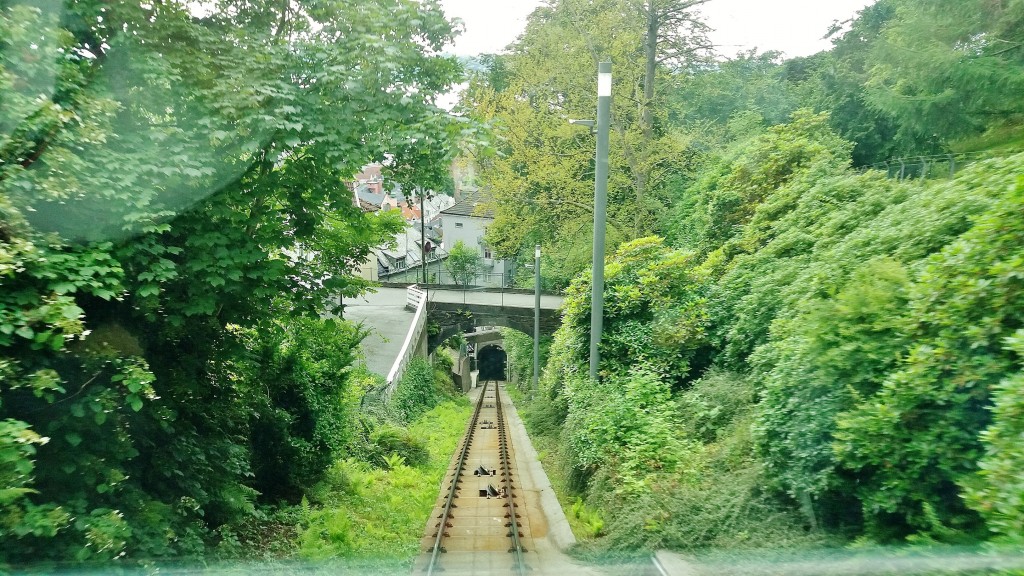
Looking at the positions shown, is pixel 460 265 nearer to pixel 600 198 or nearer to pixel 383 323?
pixel 383 323

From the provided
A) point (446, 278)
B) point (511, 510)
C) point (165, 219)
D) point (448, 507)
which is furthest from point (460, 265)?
point (165, 219)

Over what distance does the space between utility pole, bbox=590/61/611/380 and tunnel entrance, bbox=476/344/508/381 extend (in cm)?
4718

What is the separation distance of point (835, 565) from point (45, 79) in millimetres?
6962

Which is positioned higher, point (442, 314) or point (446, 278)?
point (446, 278)

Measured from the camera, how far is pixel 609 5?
853 inches

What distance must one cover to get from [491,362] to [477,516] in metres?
48.5

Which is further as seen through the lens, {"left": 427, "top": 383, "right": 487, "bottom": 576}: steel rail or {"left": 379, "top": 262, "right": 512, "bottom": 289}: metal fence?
{"left": 379, "top": 262, "right": 512, "bottom": 289}: metal fence

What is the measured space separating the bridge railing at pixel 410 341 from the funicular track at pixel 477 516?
10.2ft

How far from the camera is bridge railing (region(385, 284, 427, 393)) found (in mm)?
20641

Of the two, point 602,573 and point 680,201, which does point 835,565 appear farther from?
point 680,201

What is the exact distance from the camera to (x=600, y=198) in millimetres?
11062

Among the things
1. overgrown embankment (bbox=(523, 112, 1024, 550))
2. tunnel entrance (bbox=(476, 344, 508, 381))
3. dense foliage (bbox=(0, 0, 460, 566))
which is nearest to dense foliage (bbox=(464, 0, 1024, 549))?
overgrown embankment (bbox=(523, 112, 1024, 550))

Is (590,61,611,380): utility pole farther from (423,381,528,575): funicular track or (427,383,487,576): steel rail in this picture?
(427,383,487,576): steel rail

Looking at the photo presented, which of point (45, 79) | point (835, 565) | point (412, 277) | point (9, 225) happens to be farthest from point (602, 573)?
point (412, 277)
